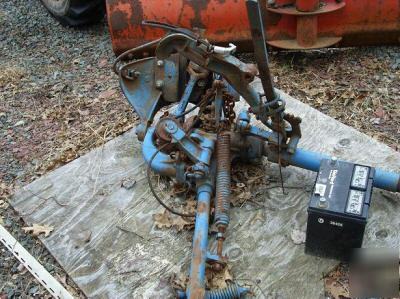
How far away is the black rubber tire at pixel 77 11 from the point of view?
4.57 meters

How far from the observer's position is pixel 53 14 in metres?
4.82

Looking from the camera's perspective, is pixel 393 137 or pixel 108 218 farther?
pixel 393 137

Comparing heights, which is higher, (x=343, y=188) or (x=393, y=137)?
(x=343, y=188)

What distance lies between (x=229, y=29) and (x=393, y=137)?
137 cm

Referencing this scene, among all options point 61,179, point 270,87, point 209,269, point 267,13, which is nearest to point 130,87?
point 61,179

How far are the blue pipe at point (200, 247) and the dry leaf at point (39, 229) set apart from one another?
788 millimetres

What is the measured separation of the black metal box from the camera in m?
2.07

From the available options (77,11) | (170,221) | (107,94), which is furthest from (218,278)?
(77,11)

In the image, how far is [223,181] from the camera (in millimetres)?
2363

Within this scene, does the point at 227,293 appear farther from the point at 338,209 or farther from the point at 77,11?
the point at 77,11

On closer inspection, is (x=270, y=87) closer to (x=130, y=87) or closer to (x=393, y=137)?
(x=130, y=87)

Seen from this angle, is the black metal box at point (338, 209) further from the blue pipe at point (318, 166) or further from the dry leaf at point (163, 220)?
the dry leaf at point (163, 220)

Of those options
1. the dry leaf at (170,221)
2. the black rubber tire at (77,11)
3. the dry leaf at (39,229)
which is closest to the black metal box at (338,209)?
the dry leaf at (170,221)

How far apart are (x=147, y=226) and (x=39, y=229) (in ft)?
1.81
